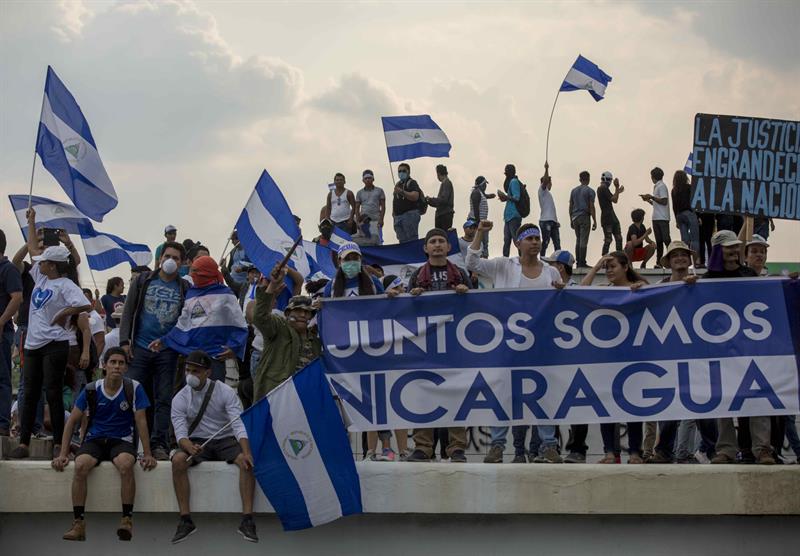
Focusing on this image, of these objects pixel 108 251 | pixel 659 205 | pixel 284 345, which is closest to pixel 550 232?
pixel 659 205

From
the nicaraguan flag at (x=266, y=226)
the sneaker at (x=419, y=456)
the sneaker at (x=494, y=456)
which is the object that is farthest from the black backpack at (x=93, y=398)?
the sneaker at (x=494, y=456)

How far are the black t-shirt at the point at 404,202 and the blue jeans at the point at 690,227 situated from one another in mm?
4198

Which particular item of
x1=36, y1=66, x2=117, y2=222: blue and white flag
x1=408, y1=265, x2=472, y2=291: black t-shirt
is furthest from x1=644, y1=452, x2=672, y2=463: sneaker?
x1=36, y1=66, x2=117, y2=222: blue and white flag

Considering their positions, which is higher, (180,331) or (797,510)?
(180,331)

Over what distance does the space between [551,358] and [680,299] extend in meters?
1.19

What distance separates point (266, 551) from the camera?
10.6m

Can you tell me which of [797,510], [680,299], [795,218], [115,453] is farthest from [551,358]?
[115,453]

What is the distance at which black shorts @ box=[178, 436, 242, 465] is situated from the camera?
419 inches

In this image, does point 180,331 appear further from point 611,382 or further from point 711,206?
point 711,206

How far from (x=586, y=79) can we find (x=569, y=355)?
11.4 m

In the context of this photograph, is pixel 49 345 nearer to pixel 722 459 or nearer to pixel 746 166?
pixel 722 459

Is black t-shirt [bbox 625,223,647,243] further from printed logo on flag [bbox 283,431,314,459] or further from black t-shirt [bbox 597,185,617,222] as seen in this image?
printed logo on flag [bbox 283,431,314,459]

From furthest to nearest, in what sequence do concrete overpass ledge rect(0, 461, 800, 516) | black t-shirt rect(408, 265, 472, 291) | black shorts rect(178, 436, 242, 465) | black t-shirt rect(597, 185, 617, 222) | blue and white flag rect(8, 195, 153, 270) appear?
black t-shirt rect(597, 185, 617, 222)
blue and white flag rect(8, 195, 153, 270)
black t-shirt rect(408, 265, 472, 291)
black shorts rect(178, 436, 242, 465)
concrete overpass ledge rect(0, 461, 800, 516)

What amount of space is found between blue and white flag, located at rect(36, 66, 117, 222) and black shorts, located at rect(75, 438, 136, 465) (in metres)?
3.70
